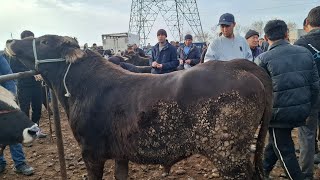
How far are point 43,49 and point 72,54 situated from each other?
411mm

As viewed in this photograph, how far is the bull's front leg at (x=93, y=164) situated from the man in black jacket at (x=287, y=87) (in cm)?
218

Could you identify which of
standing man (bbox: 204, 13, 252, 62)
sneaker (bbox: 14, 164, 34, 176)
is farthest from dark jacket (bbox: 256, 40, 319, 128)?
sneaker (bbox: 14, 164, 34, 176)

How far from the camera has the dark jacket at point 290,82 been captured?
358 cm

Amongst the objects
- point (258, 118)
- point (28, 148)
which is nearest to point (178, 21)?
point (28, 148)

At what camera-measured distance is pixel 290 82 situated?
141 inches

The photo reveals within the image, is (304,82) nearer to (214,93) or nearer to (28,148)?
(214,93)

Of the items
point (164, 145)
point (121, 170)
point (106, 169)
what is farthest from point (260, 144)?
point (106, 169)

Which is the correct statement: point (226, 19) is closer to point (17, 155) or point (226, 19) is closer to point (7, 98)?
point (7, 98)

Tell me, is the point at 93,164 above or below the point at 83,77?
below

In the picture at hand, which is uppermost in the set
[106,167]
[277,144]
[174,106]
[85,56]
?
[85,56]

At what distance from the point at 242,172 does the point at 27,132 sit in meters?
2.48

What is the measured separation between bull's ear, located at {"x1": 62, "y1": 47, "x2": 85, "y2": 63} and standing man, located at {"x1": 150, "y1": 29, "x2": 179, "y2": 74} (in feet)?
10.4

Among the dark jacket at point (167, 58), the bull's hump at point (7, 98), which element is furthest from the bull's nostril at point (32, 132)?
the dark jacket at point (167, 58)

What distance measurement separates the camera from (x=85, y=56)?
383cm
